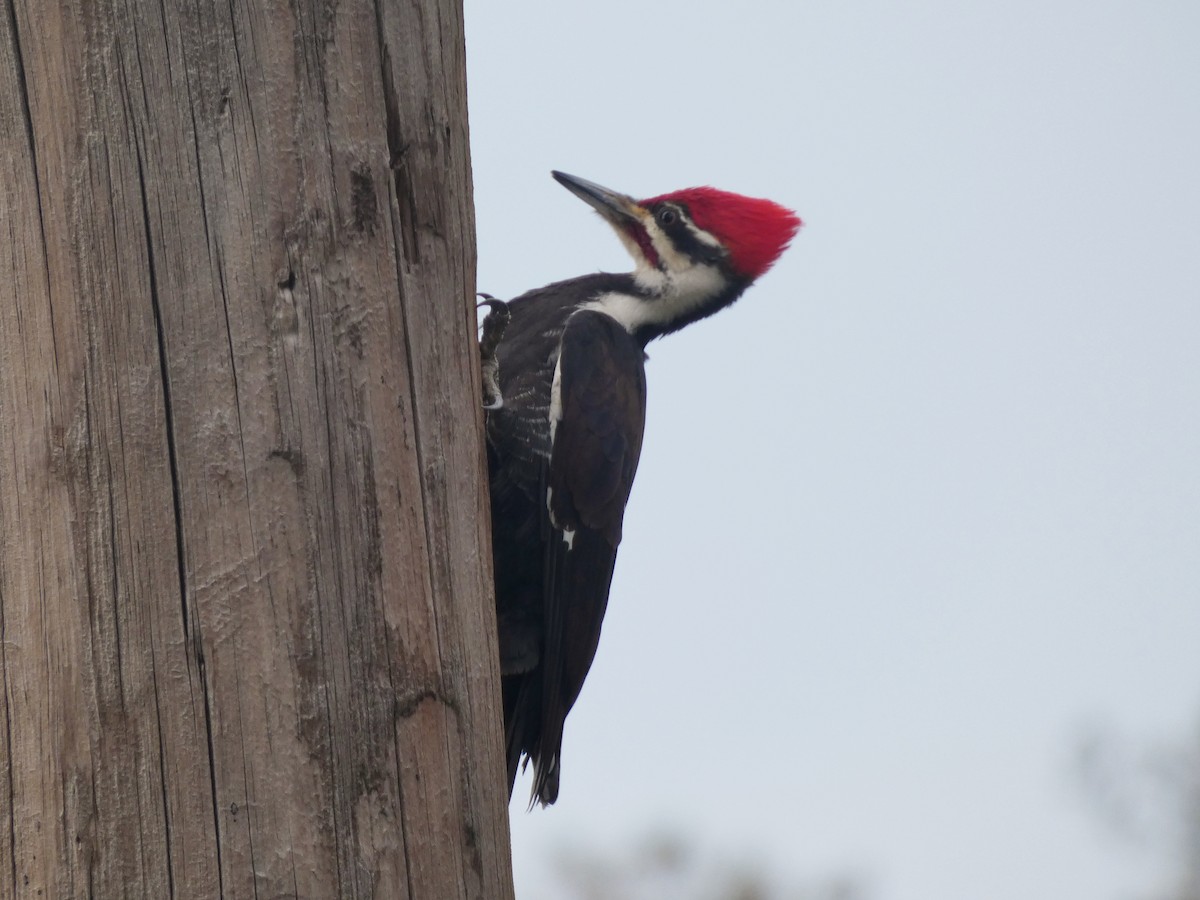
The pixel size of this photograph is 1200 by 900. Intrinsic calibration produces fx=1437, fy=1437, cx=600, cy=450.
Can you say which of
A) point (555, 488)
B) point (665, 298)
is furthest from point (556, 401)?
point (665, 298)

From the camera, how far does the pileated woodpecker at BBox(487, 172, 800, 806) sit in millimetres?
3877

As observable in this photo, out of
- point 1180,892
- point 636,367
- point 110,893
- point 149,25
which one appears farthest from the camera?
point 1180,892

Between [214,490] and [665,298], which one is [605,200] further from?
[214,490]

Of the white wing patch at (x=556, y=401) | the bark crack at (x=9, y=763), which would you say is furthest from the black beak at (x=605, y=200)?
the bark crack at (x=9, y=763)

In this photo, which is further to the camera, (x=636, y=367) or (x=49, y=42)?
(x=636, y=367)

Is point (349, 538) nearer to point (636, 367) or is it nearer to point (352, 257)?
point (352, 257)

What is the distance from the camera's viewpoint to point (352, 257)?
2344 millimetres

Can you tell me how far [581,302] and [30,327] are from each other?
2507 millimetres

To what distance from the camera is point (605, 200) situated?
5.08 metres

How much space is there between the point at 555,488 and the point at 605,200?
4.81 ft

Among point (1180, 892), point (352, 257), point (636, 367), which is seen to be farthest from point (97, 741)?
point (1180, 892)

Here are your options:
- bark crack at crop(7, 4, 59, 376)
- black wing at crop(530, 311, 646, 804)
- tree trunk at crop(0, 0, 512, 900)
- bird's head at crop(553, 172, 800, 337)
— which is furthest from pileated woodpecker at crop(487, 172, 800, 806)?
bark crack at crop(7, 4, 59, 376)

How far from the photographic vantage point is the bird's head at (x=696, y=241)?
486cm

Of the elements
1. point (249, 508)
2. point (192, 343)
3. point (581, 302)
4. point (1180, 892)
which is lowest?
point (1180, 892)
